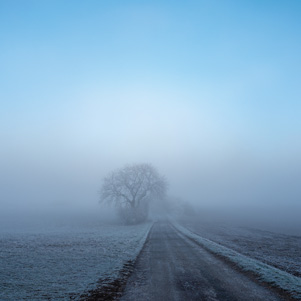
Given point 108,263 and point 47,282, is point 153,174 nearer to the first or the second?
point 108,263

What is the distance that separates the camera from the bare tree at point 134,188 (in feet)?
194

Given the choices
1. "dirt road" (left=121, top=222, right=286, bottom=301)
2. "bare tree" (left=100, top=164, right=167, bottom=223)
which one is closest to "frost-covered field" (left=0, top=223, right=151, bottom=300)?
"dirt road" (left=121, top=222, right=286, bottom=301)

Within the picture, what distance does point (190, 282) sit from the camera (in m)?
11.8

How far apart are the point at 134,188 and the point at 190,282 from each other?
49.8 meters

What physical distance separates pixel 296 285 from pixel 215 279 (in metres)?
3.89

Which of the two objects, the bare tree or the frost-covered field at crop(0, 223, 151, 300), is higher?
the bare tree

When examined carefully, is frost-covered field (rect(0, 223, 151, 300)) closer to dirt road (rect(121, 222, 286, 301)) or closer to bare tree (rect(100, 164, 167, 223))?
dirt road (rect(121, 222, 286, 301))

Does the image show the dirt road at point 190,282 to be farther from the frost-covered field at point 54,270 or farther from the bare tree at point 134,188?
the bare tree at point 134,188

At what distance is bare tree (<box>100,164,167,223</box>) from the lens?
194 feet

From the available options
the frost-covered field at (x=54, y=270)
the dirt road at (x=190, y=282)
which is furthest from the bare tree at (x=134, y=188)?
the dirt road at (x=190, y=282)

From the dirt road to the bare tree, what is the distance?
42241mm

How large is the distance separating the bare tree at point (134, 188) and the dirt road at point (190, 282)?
139 ft

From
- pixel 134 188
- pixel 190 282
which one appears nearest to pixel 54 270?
pixel 190 282

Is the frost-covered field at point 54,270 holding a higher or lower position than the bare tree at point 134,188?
lower
